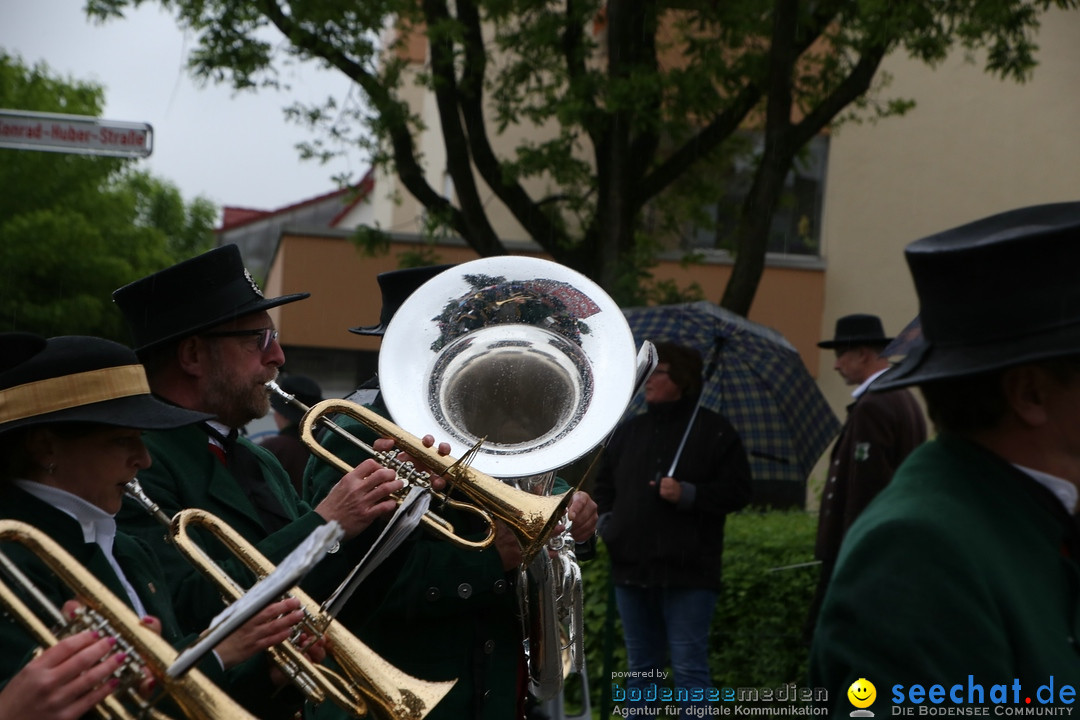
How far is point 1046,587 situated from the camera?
1954mm

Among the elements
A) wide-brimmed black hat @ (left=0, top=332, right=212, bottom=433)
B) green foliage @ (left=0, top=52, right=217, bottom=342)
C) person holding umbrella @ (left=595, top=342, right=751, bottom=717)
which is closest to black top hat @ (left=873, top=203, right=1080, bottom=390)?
wide-brimmed black hat @ (left=0, top=332, right=212, bottom=433)

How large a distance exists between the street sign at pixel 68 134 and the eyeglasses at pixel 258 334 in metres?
2.50

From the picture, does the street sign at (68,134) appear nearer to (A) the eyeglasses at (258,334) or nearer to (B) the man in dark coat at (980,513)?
(A) the eyeglasses at (258,334)

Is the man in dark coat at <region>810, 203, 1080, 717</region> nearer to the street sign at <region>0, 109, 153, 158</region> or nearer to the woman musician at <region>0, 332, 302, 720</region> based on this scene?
the woman musician at <region>0, 332, 302, 720</region>

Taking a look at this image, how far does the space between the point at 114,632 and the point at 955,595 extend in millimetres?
1394

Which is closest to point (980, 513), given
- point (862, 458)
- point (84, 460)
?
point (84, 460)

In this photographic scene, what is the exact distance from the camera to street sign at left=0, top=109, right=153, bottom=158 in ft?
19.1

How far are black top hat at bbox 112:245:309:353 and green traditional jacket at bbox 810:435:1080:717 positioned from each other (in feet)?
6.97

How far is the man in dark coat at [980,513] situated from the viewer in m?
1.85

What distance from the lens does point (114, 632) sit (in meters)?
2.27

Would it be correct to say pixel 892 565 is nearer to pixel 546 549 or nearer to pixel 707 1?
pixel 546 549

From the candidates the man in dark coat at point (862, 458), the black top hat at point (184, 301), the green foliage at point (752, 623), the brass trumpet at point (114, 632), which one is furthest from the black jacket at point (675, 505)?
the brass trumpet at point (114, 632)

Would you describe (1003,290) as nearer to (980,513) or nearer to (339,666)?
(980,513)

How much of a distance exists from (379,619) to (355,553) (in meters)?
0.25
